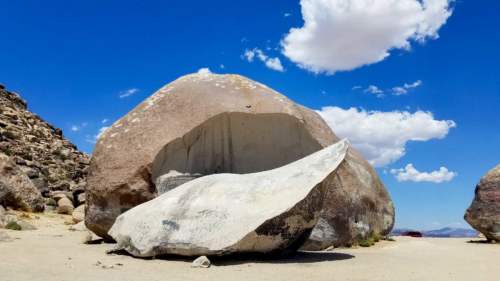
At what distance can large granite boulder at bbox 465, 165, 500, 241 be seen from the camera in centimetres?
1197

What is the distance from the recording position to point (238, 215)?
7.19m

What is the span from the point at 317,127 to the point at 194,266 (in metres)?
5.51

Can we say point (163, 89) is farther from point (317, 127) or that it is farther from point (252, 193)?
point (252, 193)

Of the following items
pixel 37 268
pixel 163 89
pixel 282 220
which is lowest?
pixel 37 268

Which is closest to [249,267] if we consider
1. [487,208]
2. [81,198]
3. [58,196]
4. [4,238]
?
[4,238]

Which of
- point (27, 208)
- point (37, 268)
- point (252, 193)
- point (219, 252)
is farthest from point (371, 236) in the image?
point (27, 208)

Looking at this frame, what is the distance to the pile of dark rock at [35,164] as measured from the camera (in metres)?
19.0

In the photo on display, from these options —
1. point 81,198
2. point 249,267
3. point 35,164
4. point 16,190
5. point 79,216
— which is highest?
point 35,164

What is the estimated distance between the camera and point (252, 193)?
7.64 m

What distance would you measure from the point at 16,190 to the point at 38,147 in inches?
945

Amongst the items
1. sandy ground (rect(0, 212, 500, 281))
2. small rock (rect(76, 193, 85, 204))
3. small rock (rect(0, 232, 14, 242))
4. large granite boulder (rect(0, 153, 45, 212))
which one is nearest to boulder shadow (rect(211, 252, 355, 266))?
sandy ground (rect(0, 212, 500, 281))

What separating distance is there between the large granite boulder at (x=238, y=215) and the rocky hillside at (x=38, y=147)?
2464 cm

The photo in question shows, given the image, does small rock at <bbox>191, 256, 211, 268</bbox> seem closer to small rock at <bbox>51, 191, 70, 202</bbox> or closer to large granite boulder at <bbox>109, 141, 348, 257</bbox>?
large granite boulder at <bbox>109, 141, 348, 257</bbox>

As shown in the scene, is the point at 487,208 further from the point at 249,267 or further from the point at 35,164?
the point at 35,164
